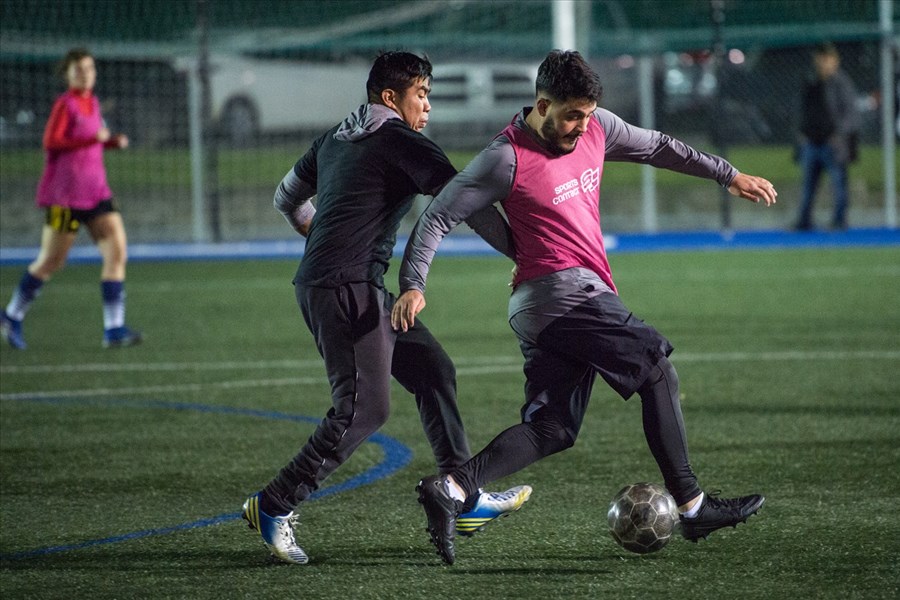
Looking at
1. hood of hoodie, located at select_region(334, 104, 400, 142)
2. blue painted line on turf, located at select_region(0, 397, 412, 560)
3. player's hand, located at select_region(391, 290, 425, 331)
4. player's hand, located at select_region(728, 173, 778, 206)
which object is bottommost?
blue painted line on turf, located at select_region(0, 397, 412, 560)

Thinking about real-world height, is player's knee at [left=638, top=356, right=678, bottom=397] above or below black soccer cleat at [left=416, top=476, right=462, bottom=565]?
above

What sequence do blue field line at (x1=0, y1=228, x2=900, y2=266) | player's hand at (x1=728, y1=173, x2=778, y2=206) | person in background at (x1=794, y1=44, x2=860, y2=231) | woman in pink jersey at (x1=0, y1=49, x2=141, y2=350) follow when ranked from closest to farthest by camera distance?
player's hand at (x1=728, y1=173, x2=778, y2=206)
woman in pink jersey at (x1=0, y1=49, x2=141, y2=350)
person in background at (x1=794, y1=44, x2=860, y2=231)
blue field line at (x1=0, y1=228, x2=900, y2=266)

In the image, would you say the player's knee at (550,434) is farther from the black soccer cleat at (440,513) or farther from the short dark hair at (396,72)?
the short dark hair at (396,72)

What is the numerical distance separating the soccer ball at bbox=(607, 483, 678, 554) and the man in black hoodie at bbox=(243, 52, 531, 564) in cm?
44

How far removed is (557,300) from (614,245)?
14953mm

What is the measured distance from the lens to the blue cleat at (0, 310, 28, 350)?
11.4m

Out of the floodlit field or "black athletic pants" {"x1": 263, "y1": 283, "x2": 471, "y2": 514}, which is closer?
the floodlit field

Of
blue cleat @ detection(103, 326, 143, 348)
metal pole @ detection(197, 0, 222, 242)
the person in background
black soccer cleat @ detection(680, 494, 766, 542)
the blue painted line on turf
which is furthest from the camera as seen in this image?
metal pole @ detection(197, 0, 222, 242)

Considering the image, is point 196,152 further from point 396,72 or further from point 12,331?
point 396,72

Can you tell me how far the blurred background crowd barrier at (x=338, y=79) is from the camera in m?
20.9

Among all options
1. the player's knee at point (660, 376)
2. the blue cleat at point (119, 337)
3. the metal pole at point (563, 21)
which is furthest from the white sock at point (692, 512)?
the metal pole at point (563, 21)

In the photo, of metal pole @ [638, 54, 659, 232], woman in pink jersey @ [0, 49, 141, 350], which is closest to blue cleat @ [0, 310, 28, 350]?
woman in pink jersey @ [0, 49, 141, 350]

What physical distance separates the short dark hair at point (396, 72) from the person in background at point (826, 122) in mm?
14412

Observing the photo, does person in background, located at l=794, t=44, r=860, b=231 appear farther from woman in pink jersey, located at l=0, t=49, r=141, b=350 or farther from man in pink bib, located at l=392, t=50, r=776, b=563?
man in pink bib, located at l=392, t=50, r=776, b=563
